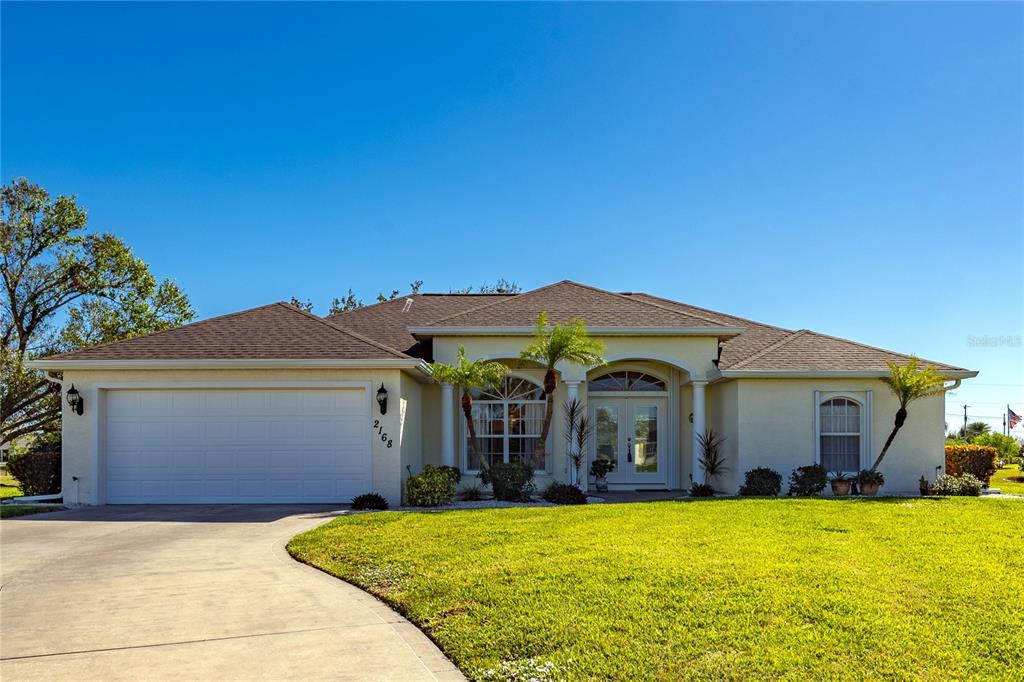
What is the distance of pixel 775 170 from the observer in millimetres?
17281

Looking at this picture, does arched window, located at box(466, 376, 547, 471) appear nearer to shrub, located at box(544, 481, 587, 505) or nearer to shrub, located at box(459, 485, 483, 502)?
shrub, located at box(459, 485, 483, 502)

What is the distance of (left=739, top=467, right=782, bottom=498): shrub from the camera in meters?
15.8

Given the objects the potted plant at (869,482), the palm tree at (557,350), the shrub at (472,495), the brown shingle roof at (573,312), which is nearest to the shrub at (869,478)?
the potted plant at (869,482)

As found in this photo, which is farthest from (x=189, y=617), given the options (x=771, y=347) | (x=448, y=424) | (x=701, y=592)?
(x=771, y=347)

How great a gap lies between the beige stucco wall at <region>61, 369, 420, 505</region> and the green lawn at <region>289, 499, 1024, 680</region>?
389cm

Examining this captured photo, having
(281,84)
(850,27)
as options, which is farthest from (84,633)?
(850,27)

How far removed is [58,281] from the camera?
28344 millimetres

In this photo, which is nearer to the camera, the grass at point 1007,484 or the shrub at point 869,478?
the shrub at point 869,478

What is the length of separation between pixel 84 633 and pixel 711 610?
196 inches

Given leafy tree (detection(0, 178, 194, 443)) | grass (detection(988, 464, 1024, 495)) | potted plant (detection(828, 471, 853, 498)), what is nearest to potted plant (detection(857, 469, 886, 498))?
potted plant (detection(828, 471, 853, 498))

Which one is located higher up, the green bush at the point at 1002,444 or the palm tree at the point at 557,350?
the palm tree at the point at 557,350

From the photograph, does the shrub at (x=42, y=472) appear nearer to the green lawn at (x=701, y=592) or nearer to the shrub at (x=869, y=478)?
the green lawn at (x=701, y=592)

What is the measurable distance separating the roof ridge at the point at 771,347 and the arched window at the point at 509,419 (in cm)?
448

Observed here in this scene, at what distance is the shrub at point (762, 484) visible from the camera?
15844mm
